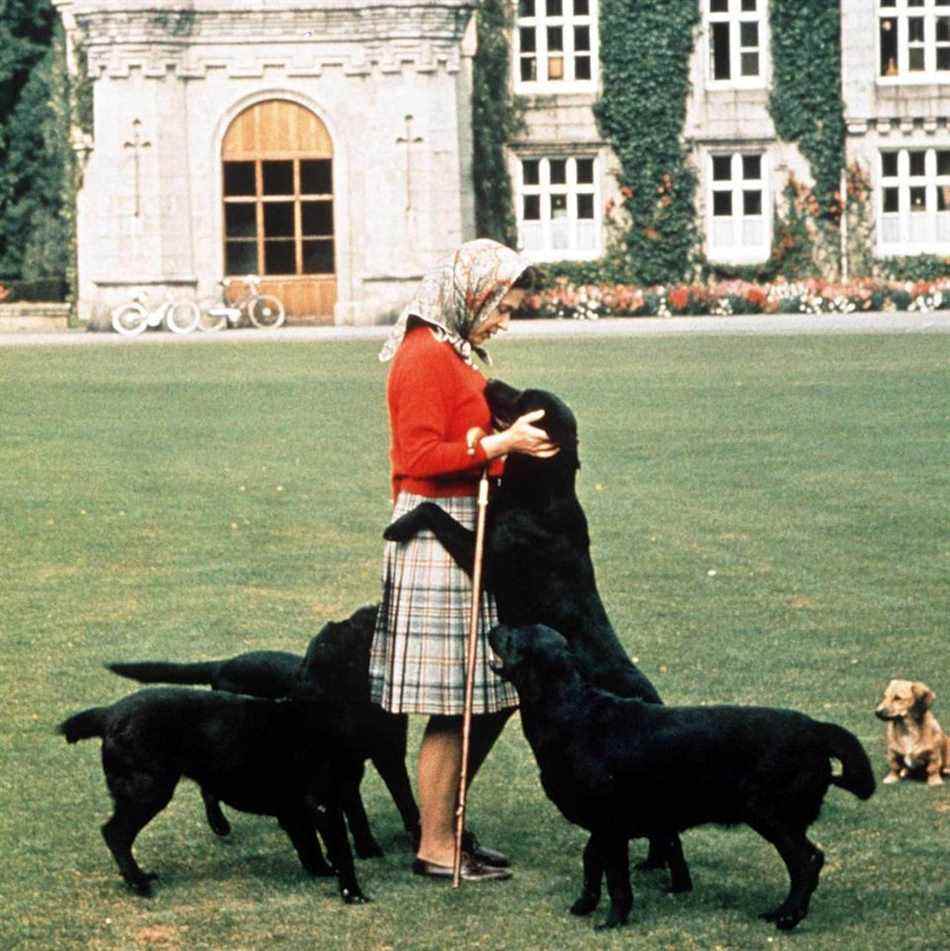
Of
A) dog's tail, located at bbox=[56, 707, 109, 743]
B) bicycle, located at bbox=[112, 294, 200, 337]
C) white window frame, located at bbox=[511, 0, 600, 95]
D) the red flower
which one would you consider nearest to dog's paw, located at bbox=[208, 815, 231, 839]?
dog's tail, located at bbox=[56, 707, 109, 743]

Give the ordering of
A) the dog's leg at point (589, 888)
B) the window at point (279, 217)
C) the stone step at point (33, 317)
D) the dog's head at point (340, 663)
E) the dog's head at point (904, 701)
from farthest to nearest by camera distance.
Answer: the stone step at point (33, 317)
the window at point (279, 217)
the dog's head at point (904, 701)
the dog's head at point (340, 663)
the dog's leg at point (589, 888)

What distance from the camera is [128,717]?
6977mm

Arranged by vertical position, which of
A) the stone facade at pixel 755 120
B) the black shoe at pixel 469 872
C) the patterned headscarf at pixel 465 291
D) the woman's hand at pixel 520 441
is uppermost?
the stone facade at pixel 755 120

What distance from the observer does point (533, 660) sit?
6773 millimetres

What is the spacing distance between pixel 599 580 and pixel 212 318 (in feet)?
102

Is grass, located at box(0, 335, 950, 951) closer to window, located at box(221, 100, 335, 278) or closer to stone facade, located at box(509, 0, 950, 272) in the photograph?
window, located at box(221, 100, 335, 278)

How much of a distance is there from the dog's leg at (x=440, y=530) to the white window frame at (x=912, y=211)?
138ft

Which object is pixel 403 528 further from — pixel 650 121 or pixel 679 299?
pixel 650 121

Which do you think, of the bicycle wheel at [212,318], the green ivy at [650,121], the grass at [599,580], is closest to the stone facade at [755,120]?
the green ivy at [650,121]

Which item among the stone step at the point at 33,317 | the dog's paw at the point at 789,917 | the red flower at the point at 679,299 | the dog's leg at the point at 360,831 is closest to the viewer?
the dog's paw at the point at 789,917

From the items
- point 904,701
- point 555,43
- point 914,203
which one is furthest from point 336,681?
point 914,203

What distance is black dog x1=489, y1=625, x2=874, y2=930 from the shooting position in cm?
654

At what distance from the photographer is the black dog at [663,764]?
6543mm

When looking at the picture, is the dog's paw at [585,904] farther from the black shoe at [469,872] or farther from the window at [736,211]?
the window at [736,211]
